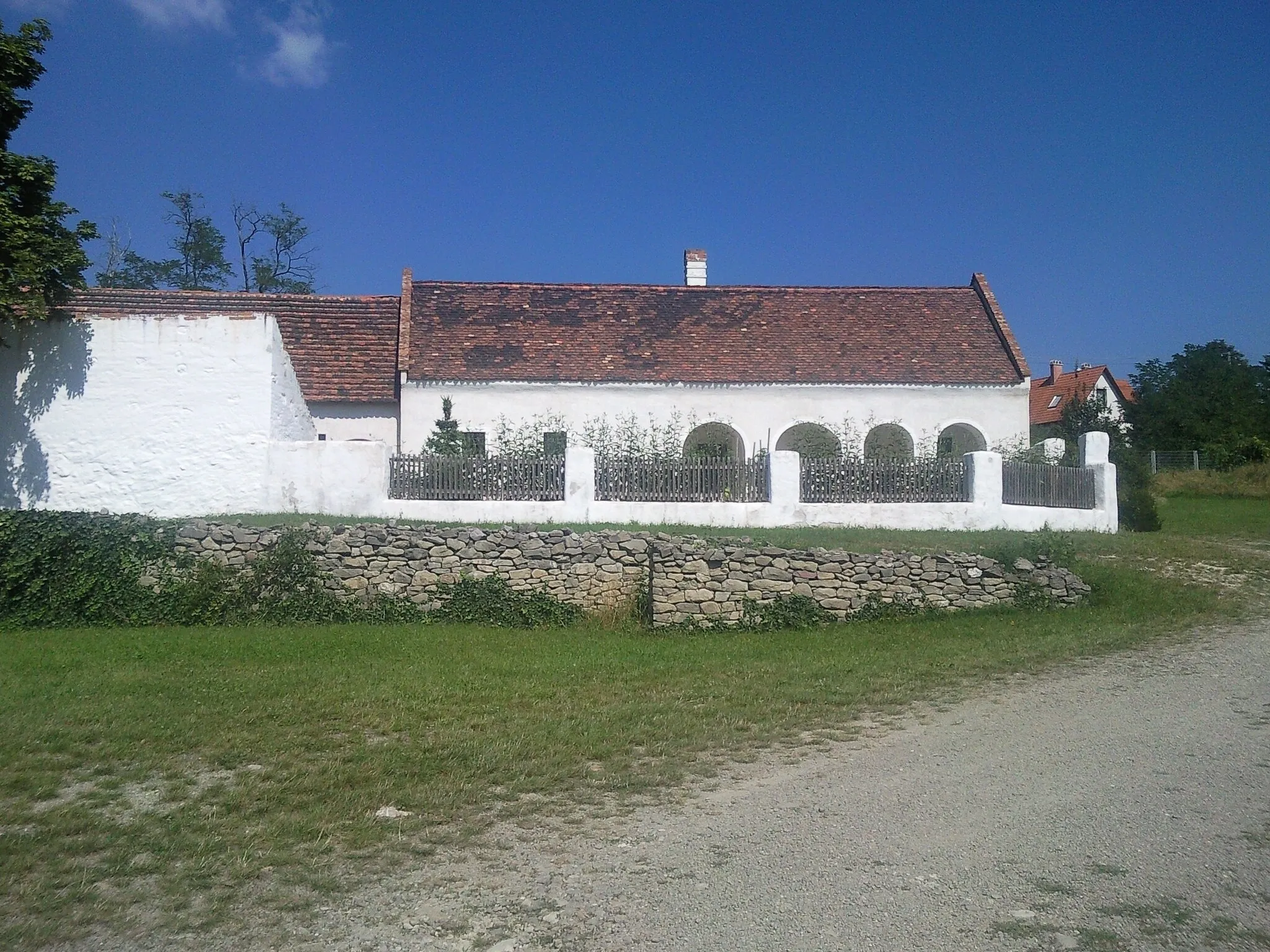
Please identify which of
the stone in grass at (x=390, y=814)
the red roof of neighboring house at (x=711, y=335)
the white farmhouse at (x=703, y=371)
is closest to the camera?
the stone in grass at (x=390, y=814)

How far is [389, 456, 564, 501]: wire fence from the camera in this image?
16641 millimetres

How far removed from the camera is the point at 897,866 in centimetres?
472

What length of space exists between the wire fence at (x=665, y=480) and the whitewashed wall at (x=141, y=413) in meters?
5.84

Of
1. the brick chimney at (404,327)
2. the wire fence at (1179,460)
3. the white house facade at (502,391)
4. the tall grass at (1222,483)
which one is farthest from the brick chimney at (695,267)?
the wire fence at (1179,460)

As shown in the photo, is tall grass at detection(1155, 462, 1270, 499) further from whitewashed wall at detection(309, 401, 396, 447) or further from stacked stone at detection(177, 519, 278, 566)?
stacked stone at detection(177, 519, 278, 566)

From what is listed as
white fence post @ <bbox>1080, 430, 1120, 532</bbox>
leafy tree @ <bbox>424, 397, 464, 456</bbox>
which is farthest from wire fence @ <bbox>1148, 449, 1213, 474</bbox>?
leafy tree @ <bbox>424, 397, 464, 456</bbox>

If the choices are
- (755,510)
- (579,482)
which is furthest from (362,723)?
(755,510)

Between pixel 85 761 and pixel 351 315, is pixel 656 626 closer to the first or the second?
pixel 85 761

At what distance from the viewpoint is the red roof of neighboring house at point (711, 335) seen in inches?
909

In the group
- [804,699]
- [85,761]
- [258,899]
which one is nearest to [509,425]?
[804,699]

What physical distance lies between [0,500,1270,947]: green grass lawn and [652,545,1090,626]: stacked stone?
371 millimetres

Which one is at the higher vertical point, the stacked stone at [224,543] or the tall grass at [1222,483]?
the tall grass at [1222,483]

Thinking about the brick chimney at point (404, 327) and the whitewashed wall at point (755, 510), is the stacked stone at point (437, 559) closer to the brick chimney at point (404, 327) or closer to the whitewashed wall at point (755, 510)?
the whitewashed wall at point (755, 510)

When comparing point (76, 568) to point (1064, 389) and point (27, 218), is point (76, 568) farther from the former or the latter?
point (1064, 389)
